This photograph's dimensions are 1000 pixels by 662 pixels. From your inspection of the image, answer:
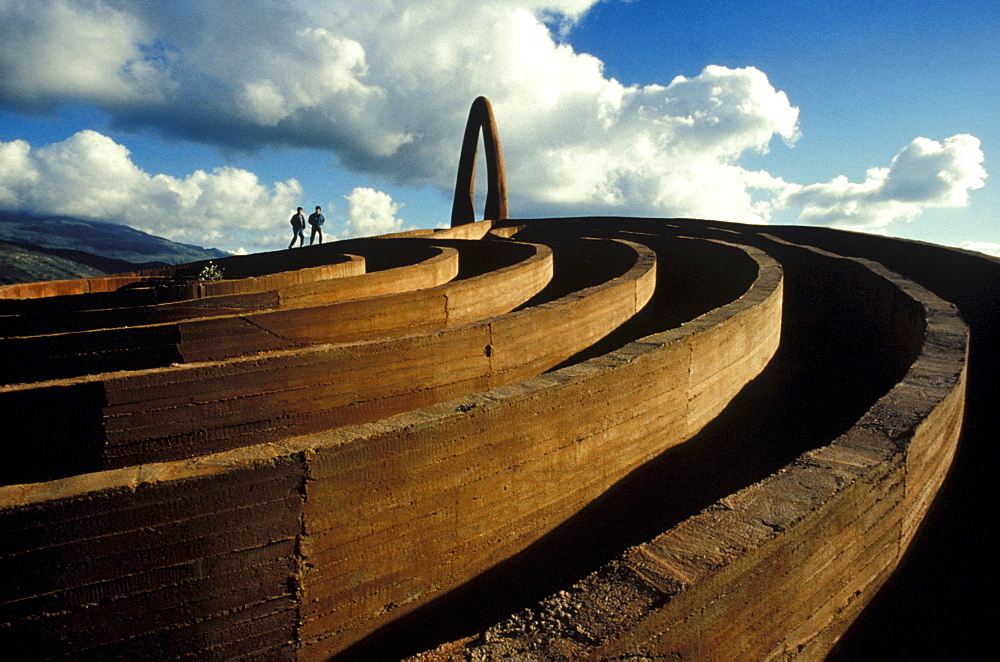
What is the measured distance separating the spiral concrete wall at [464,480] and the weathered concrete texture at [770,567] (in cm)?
1

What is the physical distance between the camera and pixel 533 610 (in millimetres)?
2049

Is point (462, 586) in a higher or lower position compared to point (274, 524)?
lower

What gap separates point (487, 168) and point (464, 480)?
70.5ft

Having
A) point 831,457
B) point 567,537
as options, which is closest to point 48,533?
point 567,537

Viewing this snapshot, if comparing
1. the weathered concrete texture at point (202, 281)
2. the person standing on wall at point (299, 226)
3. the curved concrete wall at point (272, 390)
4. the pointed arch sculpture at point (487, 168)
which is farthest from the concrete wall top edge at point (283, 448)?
the pointed arch sculpture at point (487, 168)

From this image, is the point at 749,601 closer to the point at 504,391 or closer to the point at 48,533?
the point at 504,391

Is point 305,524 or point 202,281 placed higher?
point 202,281

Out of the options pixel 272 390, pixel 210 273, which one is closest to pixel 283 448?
pixel 272 390

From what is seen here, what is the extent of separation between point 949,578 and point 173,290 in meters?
7.08

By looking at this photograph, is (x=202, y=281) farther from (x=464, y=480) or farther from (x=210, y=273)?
(x=464, y=480)

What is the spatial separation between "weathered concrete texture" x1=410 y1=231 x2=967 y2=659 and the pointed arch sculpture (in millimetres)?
20503

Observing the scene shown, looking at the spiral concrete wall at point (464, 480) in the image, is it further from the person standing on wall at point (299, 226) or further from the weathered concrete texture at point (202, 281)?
the person standing on wall at point (299, 226)

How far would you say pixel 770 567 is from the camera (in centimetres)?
230

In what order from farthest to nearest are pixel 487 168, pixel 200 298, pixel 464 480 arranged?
pixel 487 168 → pixel 200 298 → pixel 464 480
